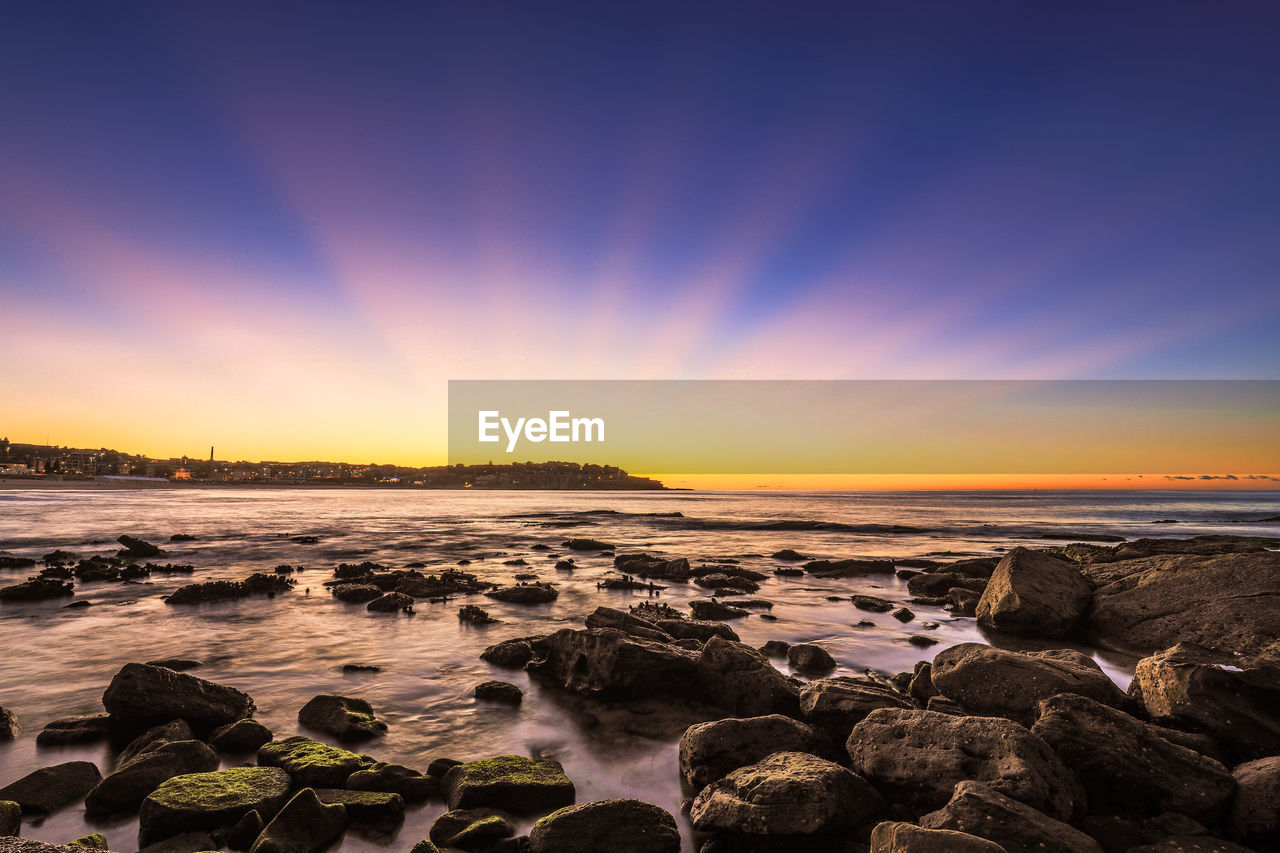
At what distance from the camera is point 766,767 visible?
4973 millimetres

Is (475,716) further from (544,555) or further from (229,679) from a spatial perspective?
(544,555)

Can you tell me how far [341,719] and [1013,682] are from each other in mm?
7417

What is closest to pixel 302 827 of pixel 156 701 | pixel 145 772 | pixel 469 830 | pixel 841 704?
pixel 469 830

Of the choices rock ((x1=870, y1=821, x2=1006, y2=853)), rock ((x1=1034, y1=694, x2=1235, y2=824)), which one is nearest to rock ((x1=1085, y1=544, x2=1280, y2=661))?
rock ((x1=1034, y1=694, x2=1235, y2=824))

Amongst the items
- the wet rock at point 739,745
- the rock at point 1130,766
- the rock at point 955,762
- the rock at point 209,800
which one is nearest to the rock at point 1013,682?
the rock at point 1130,766

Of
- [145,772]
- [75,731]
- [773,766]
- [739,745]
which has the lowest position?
[75,731]

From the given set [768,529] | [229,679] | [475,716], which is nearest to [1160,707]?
[475,716]

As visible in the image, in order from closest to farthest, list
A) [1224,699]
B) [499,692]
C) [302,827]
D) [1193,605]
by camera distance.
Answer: [302,827] → [1224,699] → [499,692] → [1193,605]

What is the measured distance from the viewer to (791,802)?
443cm

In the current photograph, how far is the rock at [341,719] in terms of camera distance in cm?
686

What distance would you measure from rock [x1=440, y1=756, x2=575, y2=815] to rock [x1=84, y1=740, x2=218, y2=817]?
2.37 meters

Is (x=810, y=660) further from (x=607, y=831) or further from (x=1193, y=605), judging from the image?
(x=1193, y=605)

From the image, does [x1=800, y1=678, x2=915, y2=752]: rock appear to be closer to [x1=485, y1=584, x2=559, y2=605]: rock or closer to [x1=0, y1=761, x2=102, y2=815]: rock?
[x1=0, y1=761, x2=102, y2=815]: rock

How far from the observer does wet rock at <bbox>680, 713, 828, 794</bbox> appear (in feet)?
18.3
